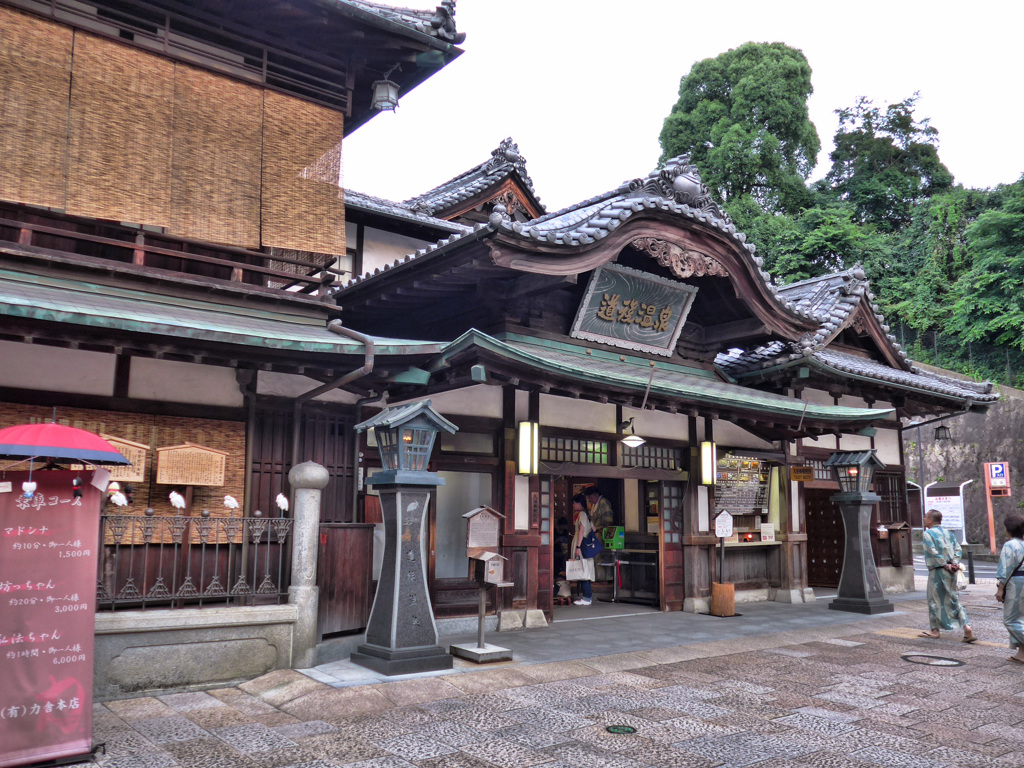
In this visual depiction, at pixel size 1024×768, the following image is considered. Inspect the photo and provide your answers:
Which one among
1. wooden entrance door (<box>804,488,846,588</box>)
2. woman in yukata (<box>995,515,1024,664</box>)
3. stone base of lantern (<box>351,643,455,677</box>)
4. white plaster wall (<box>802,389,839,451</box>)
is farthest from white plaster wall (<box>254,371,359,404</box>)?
wooden entrance door (<box>804,488,846,588</box>)

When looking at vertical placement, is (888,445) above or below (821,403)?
below

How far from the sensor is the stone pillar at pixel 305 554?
895 cm

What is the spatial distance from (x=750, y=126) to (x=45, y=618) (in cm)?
4500

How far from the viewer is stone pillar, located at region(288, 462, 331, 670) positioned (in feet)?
29.4

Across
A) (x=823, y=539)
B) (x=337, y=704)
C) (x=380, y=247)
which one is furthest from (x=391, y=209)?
(x=823, y=539)

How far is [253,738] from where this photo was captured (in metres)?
6.52

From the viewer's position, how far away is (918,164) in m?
44.9

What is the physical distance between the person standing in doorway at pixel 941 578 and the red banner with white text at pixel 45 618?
11.9 meters

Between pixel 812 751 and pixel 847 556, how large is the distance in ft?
32.1

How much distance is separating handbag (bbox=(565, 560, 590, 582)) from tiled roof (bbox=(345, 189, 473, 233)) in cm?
723

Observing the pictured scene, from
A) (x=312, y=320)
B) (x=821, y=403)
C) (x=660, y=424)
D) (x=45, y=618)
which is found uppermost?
(x=312, y=320)

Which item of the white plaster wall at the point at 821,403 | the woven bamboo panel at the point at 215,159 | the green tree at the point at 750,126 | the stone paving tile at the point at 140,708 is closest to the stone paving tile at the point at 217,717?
the stone paving tile at the point at 140,708

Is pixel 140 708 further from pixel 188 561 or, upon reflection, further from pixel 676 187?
pixel 676 187

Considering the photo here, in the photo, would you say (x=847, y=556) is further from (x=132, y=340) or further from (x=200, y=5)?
(x=200, y=5)
